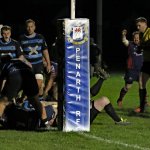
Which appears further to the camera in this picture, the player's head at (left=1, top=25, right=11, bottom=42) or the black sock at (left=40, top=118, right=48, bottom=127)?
the player's head at (left=1, top=25, right=11, bottom=42)

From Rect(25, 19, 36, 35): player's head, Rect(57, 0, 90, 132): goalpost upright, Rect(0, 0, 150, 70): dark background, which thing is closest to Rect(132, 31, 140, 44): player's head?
Rect(25, 19, 36, 35): player's head

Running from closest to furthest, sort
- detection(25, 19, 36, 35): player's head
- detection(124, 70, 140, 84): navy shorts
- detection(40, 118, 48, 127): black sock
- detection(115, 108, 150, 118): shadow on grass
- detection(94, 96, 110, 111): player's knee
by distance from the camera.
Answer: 1. detection(40, 118, 48, 127): black sock
2. detection(94, 96, 110, 111): player's knee
3. detection(115, 108, 150, 118): shadow on grass
4. detection(25, 19, 36, 35): player's head
5. detection(124, 70, 140, 84): navy shorts

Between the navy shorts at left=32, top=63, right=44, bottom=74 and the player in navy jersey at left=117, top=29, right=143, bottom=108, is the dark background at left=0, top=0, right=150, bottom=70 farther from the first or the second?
the navy shorts at left=32, top=63, right=44, bottom=74

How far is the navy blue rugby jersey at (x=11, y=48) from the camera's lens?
1254 cm

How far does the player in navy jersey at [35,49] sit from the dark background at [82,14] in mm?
21855

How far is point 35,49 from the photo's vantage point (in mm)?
14047

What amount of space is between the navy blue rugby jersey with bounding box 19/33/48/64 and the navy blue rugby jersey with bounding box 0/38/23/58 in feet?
3.45

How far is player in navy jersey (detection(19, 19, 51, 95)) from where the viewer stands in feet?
45.7

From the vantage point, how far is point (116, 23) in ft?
125

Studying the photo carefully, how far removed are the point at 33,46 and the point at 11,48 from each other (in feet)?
4.25

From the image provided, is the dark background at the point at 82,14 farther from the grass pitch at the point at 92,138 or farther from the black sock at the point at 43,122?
the black sock at the point at 43,122

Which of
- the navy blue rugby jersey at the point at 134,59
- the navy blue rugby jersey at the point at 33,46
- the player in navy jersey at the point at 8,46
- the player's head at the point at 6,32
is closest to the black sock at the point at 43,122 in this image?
the player in navy jersey at the point at 8,46

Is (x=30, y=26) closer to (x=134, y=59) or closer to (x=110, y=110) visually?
(x=110, y=110)

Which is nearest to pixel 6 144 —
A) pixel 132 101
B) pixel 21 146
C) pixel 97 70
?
pixel 21 146
